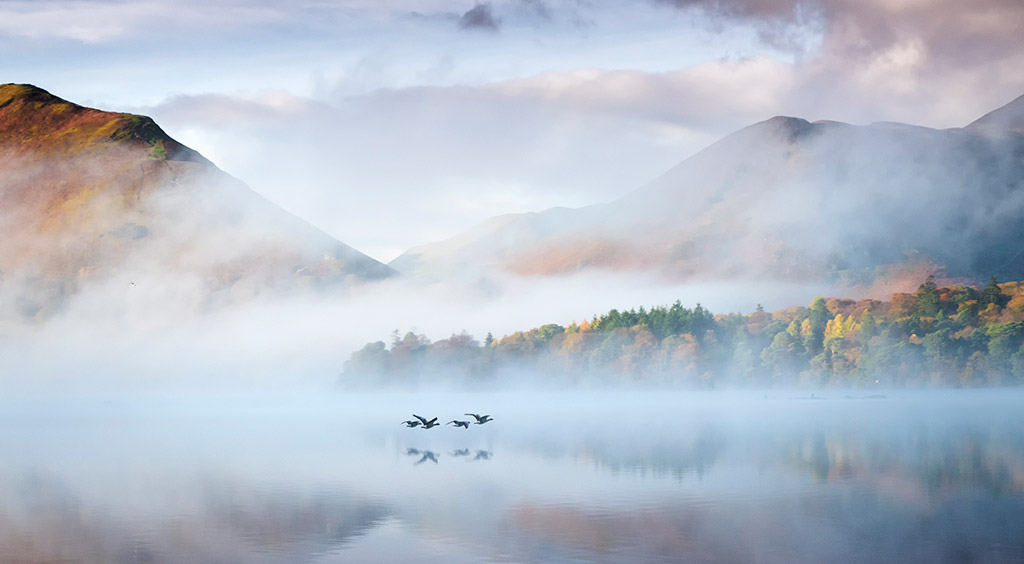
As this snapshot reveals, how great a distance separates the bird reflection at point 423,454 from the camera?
8593cm

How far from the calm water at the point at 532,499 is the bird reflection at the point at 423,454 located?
36 cm

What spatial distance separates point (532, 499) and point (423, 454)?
32949 mm

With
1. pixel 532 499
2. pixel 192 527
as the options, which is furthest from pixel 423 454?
pixel 192 527

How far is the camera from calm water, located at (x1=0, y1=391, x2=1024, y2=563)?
45.5 meters

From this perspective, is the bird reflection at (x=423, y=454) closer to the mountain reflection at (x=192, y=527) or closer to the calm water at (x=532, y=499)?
the calm water at (x=532, y=499)

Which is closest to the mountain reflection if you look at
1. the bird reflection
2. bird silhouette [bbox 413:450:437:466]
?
bird silhouette [bbox 413:450:437:466]

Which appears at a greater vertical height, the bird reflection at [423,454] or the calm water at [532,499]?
the bird reflection at [423,454]

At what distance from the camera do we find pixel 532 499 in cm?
6097

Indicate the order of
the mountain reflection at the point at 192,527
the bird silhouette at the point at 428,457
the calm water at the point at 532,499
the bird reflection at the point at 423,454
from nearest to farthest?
1. the mountain reflection at the point at 192,527
2. the calm water at the point at 532,499
3. the bird silhouette at the point at 428,457
4. the bird reflection at the point at 423,454

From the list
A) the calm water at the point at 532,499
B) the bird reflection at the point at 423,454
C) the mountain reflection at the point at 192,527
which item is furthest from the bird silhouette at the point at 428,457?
the mountain reflection at the point at 192,527

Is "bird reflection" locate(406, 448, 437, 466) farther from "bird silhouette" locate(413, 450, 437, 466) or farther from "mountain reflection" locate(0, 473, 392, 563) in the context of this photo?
"mountain reflection" locate(0, 473, 392, 563)

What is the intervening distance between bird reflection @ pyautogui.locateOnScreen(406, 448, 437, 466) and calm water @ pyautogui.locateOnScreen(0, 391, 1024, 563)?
36cm

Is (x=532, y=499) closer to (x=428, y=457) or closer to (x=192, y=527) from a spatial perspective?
(x=192, y=527)

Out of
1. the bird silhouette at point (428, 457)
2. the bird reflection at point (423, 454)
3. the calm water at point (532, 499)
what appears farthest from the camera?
the bird reflection at point (423, 454)
